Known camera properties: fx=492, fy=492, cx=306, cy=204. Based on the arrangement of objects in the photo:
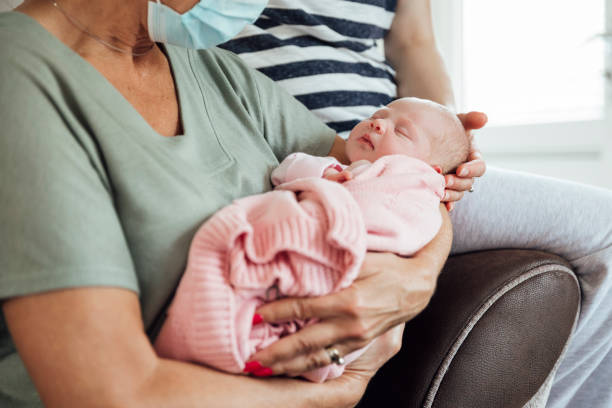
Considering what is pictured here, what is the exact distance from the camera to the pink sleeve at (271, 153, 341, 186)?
2.93 ft

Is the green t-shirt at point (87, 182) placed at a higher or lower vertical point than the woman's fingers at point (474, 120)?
higher

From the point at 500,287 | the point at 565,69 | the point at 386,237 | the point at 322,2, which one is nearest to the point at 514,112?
the point at 565,69

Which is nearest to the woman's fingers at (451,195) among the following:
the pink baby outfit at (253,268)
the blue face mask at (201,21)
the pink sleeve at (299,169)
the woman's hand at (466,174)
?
the woman's hand at (466,174)

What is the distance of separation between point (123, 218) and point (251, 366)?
264 mm

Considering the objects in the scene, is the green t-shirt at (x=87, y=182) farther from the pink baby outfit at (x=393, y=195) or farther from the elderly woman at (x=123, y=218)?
the pink baby outfit at (x=393, y=195)

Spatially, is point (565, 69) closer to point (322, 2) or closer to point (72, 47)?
point (322, 2)

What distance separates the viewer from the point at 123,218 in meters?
0.67

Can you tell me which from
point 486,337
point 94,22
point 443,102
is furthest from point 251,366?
point 443,102

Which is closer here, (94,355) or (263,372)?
(94,355)

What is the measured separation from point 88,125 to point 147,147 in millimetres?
81

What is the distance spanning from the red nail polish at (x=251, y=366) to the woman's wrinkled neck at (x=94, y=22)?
53 centimetres

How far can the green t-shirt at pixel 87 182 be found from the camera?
1.86ft

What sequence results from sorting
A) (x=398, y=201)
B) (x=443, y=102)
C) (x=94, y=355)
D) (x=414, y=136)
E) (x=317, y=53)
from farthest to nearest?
(x=443, y=102) < (x=317, y=53) < (x=414, y=136) < (x=398, y=201) < (x=94, y=355)

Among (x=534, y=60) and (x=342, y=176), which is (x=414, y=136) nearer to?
(x=342, y=176)
